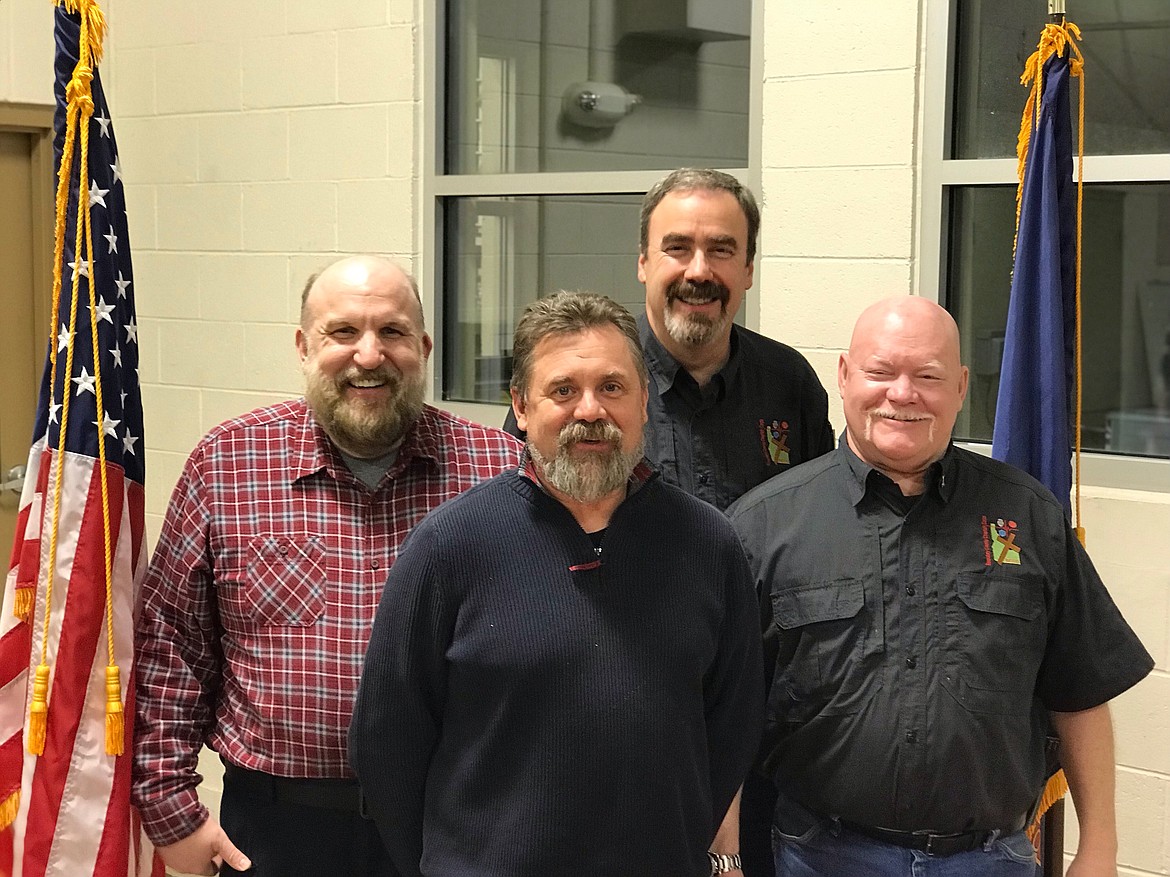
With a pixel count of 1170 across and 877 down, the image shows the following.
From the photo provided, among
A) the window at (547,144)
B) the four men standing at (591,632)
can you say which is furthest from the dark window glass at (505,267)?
the four men standing at (591,632)

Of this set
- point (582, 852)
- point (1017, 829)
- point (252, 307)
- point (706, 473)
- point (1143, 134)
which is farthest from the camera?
point (252, 307)

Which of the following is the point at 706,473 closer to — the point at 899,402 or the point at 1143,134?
the point at 899,402

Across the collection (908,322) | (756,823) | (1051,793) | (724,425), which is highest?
(908,322)

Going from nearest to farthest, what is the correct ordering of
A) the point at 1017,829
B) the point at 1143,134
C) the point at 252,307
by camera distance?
the point at 1017,829, the point at 1143,134, the point at 252,307

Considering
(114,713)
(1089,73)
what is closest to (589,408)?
(114,713)

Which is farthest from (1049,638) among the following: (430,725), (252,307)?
(252,307)

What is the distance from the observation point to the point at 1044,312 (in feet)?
8.25

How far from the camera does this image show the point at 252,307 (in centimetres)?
412

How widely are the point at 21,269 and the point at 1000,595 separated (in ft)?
10.4

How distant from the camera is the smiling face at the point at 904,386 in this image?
2.14 meters

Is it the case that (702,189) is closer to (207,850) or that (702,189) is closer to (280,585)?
(280,585)

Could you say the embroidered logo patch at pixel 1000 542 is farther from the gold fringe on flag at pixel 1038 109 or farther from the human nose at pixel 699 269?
the human nose at pixel 699 269

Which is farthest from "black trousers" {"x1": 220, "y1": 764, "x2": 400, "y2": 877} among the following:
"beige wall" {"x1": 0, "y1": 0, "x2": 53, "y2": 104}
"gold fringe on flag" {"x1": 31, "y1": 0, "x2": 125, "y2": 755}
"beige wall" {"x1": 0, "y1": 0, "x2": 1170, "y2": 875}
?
"beige wall" {"x1": 0, "y1": 0, "x2": 53, "y2": 104}

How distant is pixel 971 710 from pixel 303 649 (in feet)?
3.32
